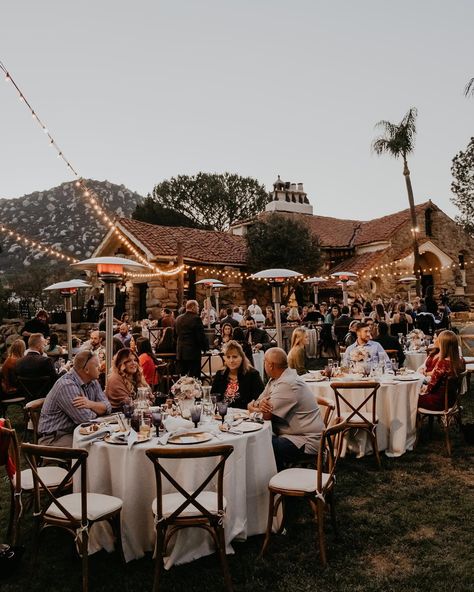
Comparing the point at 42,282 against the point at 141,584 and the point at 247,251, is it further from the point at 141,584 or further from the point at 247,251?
the point at 141,584

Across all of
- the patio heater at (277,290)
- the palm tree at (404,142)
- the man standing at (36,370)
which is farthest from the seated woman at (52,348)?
the palm tree at (404,142)

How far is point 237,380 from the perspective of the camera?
5.21 metres

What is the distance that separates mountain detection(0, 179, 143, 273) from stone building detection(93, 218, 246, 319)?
25288 mm

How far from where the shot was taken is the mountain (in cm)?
4862

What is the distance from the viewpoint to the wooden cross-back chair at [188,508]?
9.26 ft

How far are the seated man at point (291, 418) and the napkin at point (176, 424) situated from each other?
688 millimetres

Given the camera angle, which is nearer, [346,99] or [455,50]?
[455,50]

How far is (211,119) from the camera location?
21.6 meters

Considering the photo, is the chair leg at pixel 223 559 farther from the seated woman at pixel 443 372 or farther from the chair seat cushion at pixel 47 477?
the seated woman at pixel 443 372

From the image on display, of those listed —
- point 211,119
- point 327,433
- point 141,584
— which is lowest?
point 141,584

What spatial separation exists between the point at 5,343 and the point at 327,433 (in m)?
16.6

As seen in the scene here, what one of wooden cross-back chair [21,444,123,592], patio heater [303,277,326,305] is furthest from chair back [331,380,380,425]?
patio heater [303,277,326,305]

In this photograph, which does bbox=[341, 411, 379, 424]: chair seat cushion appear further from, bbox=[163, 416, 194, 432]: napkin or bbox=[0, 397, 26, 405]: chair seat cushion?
bbox=[0, 397, 26, 405]: chair seat cushion


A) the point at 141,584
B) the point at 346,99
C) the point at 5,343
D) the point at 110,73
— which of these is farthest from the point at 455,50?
the point at 5,343
